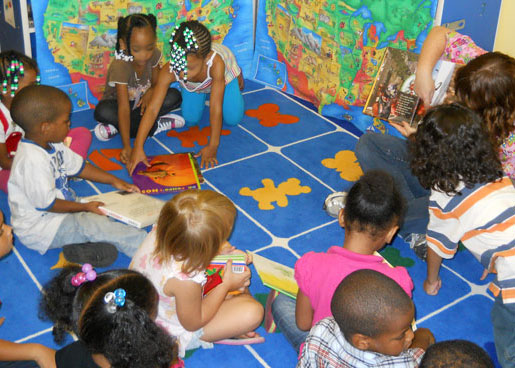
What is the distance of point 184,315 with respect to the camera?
1.68 meters

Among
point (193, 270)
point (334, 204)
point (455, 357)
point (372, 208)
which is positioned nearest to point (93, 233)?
point (193, 270)

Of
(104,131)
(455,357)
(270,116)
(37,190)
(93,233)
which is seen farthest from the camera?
(270,116)

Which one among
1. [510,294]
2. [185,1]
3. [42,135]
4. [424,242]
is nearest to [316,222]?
[424,242]

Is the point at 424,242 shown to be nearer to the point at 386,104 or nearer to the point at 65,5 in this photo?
the point at 386,104

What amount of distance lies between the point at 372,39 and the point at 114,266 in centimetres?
175

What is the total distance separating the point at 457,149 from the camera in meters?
1.85

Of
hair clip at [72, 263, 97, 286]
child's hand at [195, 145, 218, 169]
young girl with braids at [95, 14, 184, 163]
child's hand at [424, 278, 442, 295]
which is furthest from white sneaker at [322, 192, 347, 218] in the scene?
hair clip at [72, 263, 97, 286]

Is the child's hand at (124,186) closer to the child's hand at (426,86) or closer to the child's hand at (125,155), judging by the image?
the child's hand at (125,155)

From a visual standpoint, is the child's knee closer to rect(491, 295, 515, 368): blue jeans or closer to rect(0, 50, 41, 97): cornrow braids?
rect(491, 295, 515, 368): blue jeans

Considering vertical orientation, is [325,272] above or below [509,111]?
below

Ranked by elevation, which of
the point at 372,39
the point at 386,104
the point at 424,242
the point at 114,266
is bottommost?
the point at 114,266

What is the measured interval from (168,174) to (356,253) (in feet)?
4.34

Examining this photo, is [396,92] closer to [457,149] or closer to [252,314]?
[457,149]

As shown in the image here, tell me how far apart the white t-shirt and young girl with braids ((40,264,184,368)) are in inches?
30.5
